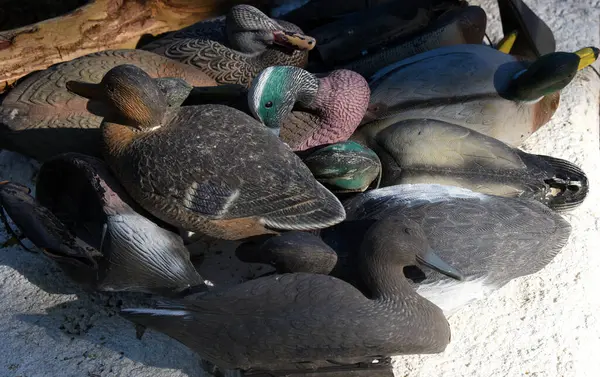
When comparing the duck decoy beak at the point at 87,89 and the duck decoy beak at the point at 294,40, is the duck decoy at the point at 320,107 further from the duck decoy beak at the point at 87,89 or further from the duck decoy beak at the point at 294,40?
the duck decoy beak at the point at 87,89

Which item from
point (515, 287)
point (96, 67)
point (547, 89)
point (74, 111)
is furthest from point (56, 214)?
point (547, 89)

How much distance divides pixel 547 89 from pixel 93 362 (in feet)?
3.53

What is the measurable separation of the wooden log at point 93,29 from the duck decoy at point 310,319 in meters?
0.81

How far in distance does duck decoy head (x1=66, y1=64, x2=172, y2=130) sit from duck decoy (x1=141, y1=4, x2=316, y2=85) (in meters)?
0.35

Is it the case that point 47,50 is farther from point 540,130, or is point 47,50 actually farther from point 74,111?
point 540,130

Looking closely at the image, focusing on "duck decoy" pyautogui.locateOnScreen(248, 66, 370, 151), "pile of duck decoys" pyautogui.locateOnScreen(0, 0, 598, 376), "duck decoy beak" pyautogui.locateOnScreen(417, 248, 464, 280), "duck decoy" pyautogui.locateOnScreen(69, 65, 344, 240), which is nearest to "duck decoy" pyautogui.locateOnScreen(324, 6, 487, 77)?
"pile of duck decoys" pyautogui.locateOnScreen(0, 0, 598, 376)

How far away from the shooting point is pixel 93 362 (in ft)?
3.87

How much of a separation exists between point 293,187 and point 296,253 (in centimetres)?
12

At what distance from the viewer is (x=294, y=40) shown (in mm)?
1531

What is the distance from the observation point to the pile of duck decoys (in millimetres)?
1040

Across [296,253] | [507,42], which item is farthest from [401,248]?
[507,42]

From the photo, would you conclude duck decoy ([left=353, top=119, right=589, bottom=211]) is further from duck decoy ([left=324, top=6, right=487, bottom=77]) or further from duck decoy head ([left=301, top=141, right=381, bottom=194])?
duck decoy ([left=324, top=6, right=487, bottom=77])

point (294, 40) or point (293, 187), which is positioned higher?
point (294, 40)

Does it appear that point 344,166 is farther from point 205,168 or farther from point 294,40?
point 294,40
